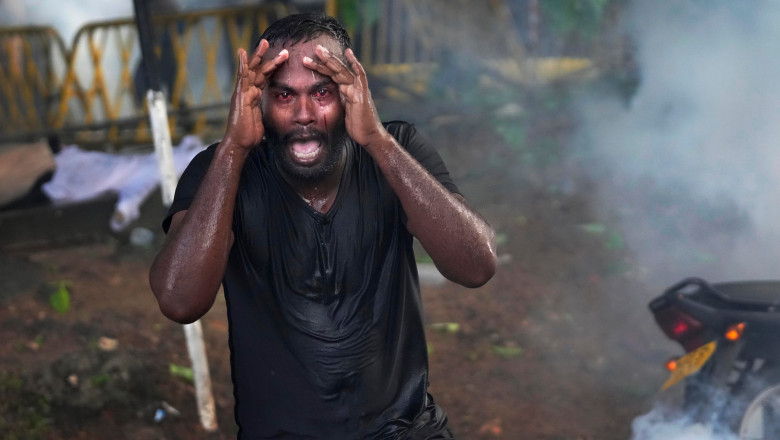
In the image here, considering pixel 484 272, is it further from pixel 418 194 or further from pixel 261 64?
pixel 261 64

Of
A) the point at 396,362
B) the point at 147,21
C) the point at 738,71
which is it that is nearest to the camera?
the point at 396,362

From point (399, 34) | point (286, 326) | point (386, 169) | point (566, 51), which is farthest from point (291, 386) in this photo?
point (566, 51)

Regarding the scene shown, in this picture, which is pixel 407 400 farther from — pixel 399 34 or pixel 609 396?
pixel 399 34

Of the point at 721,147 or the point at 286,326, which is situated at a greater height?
the point at 286,326

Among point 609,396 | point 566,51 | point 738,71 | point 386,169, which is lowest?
point 609,396

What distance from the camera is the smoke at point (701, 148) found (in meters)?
5.83

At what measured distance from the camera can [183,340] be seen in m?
5.44

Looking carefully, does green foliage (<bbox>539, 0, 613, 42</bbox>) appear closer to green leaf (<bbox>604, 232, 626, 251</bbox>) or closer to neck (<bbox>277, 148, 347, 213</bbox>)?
green leaf (<bbox>604, 232, 626, 251</bbox>)

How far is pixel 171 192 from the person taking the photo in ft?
13.7

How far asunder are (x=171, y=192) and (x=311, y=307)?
2007 mm

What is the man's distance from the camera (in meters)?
2.27

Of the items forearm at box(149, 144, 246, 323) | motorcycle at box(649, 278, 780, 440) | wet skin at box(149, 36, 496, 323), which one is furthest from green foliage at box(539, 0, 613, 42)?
forearm at box(149, 144, 246, 323)

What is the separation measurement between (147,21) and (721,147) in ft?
14.1

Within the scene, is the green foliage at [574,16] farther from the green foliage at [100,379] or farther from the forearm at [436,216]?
the forearm at [436,216]
